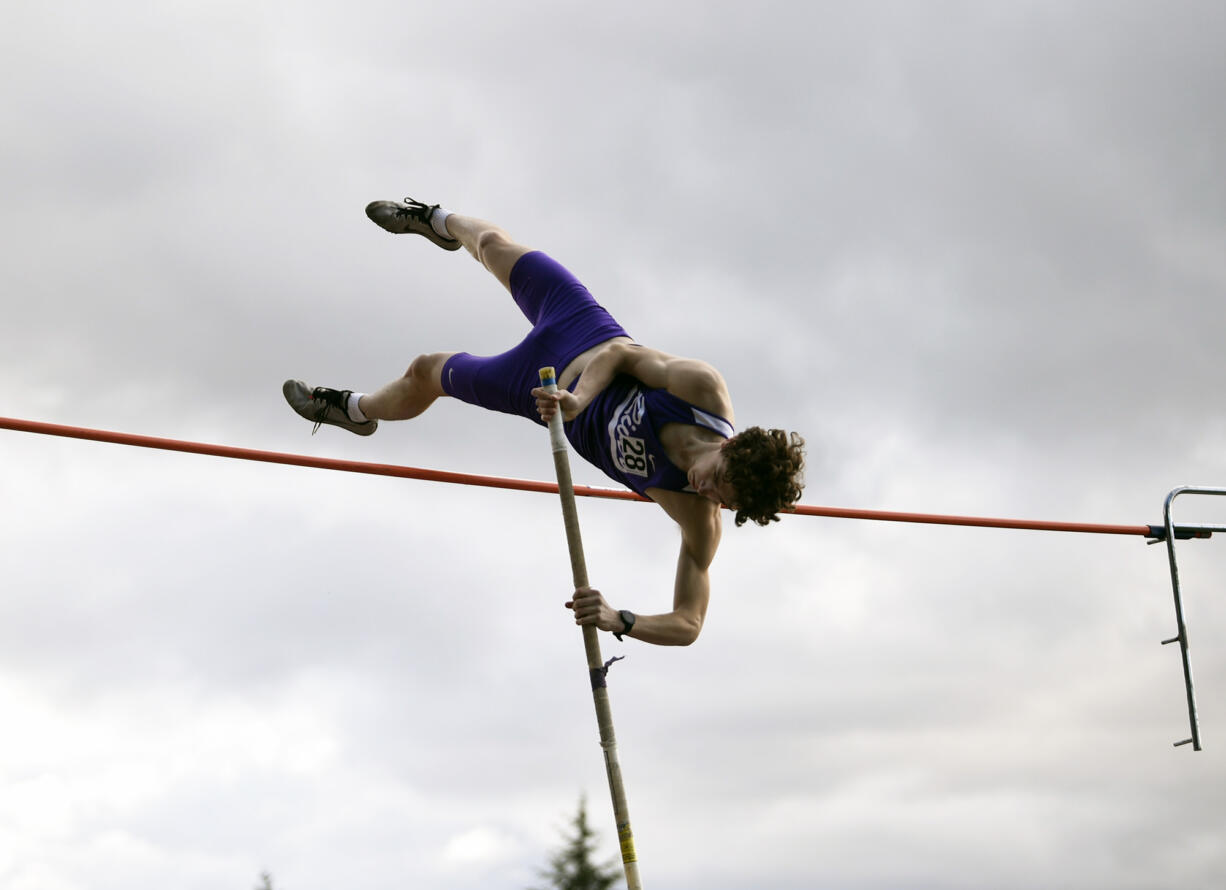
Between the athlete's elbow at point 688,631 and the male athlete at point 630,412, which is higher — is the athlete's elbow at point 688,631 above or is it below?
below

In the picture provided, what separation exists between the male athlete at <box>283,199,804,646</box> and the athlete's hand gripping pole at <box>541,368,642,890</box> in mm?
96

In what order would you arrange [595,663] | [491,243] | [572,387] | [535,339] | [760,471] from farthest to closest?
[491,243] → [535,339] → [572,387] → [595,663] → [760,471]

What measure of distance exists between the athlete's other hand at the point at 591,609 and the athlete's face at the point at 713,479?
46 cm

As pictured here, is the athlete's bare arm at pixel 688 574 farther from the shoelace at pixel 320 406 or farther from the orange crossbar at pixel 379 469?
the shoelace at pixel 320 406

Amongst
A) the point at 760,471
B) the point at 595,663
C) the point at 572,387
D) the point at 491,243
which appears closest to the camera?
the point at 760,471

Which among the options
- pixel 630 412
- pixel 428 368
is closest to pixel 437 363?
pixel 428 368

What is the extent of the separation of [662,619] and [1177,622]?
3.98 metres

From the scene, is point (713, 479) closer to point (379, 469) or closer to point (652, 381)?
point (652, 381)

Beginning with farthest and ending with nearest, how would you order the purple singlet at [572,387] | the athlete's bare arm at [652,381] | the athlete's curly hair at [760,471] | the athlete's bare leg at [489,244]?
1. the athlete's bare leg at [489,244]
2. the purple singlet at [572,387]
3. the athlete's bare arm at [652,381]
4. the athlete's curly hair at [760,471]

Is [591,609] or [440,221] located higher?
[440,221]

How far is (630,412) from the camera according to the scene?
15.5 ft

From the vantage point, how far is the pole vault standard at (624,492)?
18.1ft

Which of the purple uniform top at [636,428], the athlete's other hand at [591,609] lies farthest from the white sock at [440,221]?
the athlete's other hand at [591,609]

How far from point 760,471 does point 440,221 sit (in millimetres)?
2027
